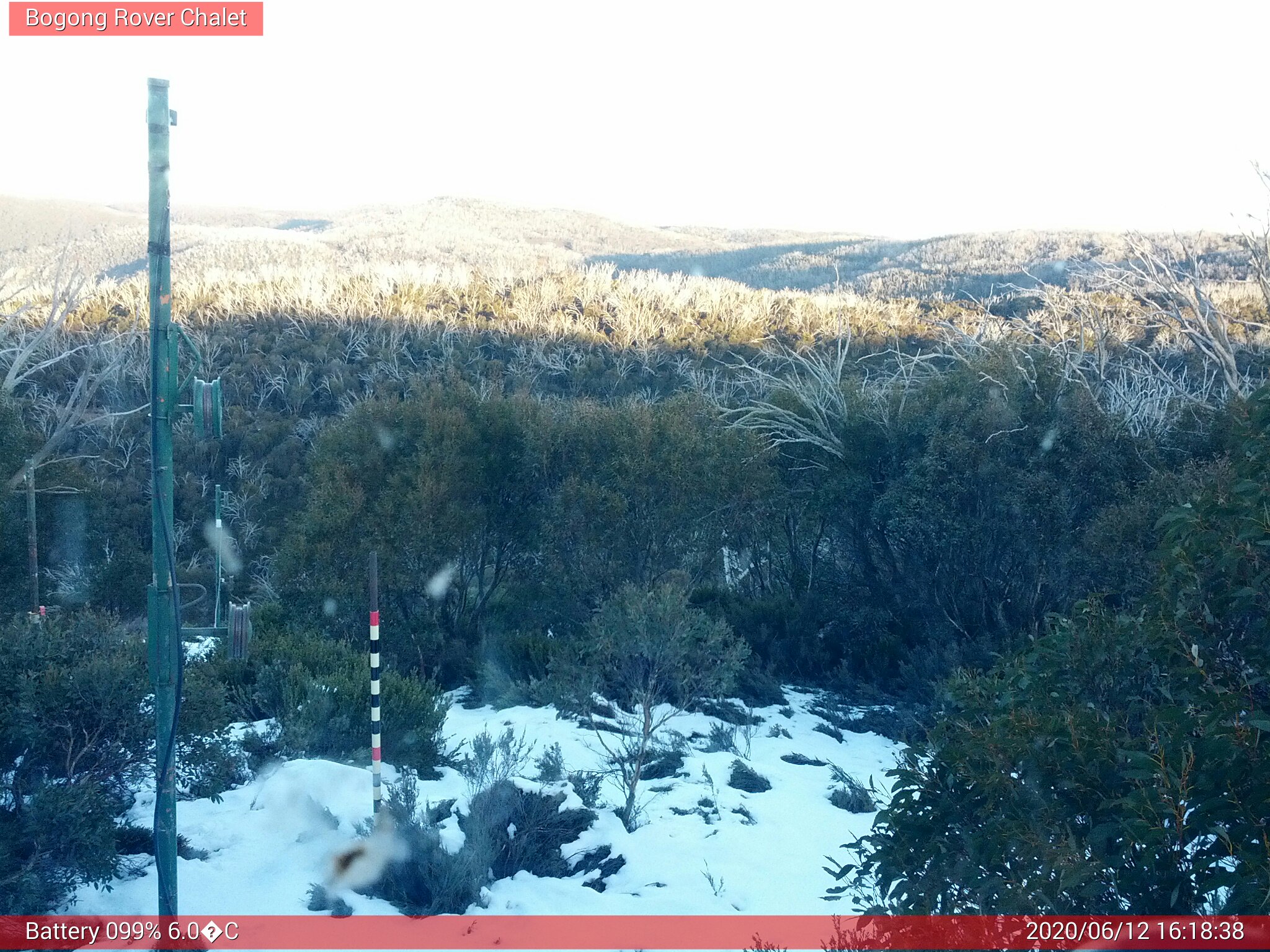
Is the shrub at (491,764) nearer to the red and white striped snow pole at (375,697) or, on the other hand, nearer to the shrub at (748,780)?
the red and white striped snow pole at (375,697)

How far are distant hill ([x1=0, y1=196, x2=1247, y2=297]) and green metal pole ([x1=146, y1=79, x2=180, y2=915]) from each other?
1227 inches

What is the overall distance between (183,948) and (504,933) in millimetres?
1448

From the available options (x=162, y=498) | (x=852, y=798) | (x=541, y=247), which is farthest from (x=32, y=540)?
(x=541, y=247)

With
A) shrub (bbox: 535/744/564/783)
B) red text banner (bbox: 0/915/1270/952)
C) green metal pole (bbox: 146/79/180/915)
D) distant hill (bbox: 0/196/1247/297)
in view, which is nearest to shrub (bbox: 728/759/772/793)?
shrub (bbox: 535/744/564/783)

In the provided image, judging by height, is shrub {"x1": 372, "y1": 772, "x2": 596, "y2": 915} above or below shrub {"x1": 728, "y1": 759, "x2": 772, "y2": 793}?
above

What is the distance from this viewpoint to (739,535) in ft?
37.6

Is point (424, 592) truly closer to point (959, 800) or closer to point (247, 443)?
point (959, 800)

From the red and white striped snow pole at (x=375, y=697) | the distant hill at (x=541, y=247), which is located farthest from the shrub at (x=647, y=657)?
the distant hill at (x=541, y=247)

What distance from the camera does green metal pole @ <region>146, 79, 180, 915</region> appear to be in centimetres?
393

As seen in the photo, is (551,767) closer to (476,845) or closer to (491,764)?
(491,764)

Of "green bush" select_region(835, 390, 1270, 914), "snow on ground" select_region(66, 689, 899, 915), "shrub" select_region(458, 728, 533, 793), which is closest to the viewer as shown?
"green bush" select_region(835, 390, 1270, 914)

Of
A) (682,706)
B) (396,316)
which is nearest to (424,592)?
(682,706)

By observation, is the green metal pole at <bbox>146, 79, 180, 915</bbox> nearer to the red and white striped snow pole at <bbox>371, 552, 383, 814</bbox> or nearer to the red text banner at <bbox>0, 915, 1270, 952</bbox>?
the red text banner at <bbox>0, 915, 1270, 952</bbox>

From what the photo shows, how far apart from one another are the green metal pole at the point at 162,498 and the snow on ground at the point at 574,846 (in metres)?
0.77
